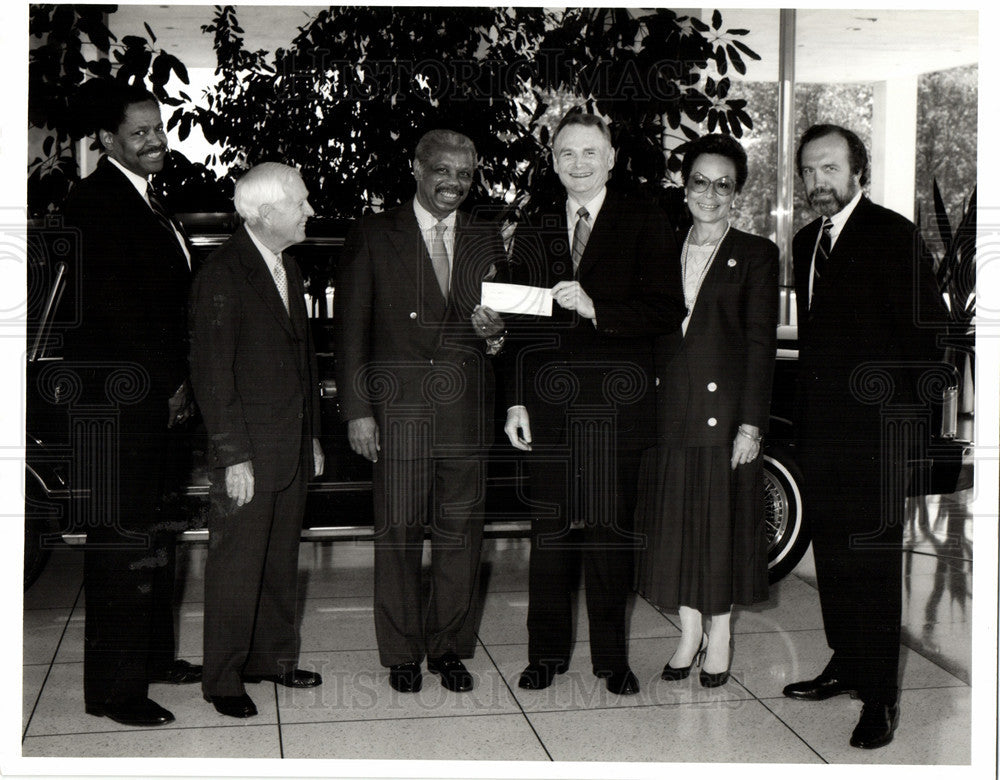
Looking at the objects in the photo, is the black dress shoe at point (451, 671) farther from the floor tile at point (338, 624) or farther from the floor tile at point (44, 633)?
the floor tile at point (44, 633)

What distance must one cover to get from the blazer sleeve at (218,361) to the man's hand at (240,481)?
0.8 inches

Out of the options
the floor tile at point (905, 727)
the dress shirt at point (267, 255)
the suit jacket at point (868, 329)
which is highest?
the dress shirt at point (267, 255)

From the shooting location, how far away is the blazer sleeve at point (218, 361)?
325cm

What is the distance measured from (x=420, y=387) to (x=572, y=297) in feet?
1.92

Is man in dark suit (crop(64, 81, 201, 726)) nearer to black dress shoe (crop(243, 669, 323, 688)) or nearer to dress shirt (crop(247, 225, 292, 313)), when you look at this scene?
dress shirt (crop(247, 225, 292, 313))

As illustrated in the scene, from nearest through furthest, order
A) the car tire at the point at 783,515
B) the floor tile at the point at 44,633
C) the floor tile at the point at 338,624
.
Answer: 1. the floor tile at the point at 44,633
2. the floor tile at the point at 338,624
3. the car tire at the point at 783,515

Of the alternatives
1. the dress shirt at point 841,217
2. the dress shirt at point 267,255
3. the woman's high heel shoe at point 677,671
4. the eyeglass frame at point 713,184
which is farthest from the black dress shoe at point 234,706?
the dress shirt at point 841,217

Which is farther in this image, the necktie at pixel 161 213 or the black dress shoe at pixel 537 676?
the black dress shoe at pixel 537 676

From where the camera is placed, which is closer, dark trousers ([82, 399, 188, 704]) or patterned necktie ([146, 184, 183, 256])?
dark trousers ([82, 399, 188, 704])

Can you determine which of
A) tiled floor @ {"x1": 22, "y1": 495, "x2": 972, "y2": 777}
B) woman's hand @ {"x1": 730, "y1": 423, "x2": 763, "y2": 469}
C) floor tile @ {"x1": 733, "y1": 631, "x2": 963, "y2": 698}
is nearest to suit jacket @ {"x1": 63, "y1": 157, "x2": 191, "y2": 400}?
tiled floor @ {"x1": 22, "y1": 495, "x2": 972, "y2": 777}

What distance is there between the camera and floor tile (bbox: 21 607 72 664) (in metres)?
4.00

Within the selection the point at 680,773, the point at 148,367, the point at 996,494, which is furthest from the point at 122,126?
the point at 996,494

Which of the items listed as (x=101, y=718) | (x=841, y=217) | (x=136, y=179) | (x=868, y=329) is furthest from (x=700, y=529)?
(x=136, y=179)

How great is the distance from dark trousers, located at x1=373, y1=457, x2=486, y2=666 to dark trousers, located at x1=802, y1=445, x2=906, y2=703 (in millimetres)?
1098
